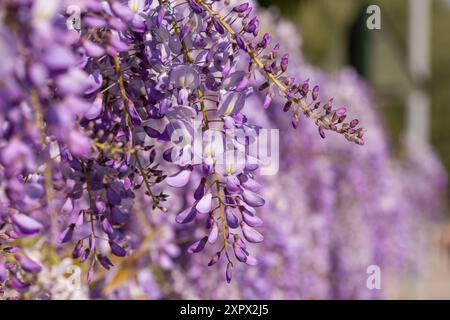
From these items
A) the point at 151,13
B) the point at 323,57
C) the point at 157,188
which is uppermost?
the point at 323,57

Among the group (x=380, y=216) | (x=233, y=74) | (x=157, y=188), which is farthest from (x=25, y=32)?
(x=380, y=216)

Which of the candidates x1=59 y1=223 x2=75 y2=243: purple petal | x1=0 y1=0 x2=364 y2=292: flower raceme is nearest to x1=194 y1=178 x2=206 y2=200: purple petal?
x1=0 y1=0 x2=364 y2=292: flower raceme

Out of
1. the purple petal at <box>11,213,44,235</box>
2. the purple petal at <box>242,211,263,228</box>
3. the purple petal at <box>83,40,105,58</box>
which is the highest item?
the purple petal at <box>83,40,105,58</box>

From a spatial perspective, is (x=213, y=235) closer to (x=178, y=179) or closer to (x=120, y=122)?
(x=178, y=179)

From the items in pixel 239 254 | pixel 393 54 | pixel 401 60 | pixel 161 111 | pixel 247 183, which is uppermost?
pixel 393 54

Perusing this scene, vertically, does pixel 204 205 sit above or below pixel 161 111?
below

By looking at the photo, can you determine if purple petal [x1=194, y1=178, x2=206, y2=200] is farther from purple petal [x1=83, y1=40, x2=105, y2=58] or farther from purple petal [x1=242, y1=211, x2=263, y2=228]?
purple petal [x1=83, y1=40, x2=105, y2=58]

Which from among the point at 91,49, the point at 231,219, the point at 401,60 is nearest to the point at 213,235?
the point at 231,219

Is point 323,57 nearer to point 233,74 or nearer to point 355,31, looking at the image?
point 355,31

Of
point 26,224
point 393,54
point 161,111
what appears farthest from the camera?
point 393,54
